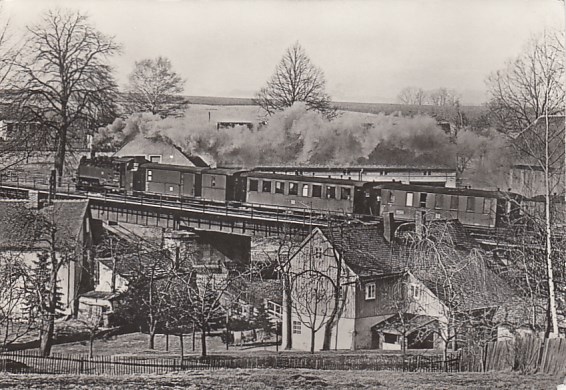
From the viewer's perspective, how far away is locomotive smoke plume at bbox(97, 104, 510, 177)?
2.95 meters

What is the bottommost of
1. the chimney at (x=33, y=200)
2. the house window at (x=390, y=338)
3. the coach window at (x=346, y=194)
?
the house window at (x=390, y=338)

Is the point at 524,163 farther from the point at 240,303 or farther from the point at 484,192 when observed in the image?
the point at 240,303

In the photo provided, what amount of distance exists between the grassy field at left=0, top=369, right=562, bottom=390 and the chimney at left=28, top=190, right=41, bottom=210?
1.94ft

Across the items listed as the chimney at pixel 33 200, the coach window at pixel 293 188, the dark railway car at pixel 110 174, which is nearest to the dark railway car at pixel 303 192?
the coach window at pixel 293 188

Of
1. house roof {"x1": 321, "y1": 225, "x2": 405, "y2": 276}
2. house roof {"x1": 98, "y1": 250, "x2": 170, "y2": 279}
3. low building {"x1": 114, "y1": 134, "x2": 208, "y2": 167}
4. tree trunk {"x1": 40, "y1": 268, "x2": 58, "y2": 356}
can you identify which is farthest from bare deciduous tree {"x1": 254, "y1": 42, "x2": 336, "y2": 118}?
tree trunk {"x1": 40, "y1": 268, "x2": 58, "y2": 356}

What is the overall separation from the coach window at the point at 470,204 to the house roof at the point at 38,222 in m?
1.34

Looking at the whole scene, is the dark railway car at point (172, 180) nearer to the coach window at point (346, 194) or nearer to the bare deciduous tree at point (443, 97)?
the coach window at point (346, 194)

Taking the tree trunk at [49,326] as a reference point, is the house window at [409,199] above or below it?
above

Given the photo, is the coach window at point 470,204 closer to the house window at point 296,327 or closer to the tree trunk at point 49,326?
the house window at point 296,327

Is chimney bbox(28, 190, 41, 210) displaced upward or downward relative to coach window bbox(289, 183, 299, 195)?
downward

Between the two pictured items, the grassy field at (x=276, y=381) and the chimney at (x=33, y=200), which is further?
the chimney at (x=33, y=200)

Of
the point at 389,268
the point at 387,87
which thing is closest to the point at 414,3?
the point at 387,87

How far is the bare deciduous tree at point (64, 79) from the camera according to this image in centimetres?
288

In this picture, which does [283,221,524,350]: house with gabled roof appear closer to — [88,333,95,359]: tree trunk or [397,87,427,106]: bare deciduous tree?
[397,87,427,106]: bare deciduous tree
